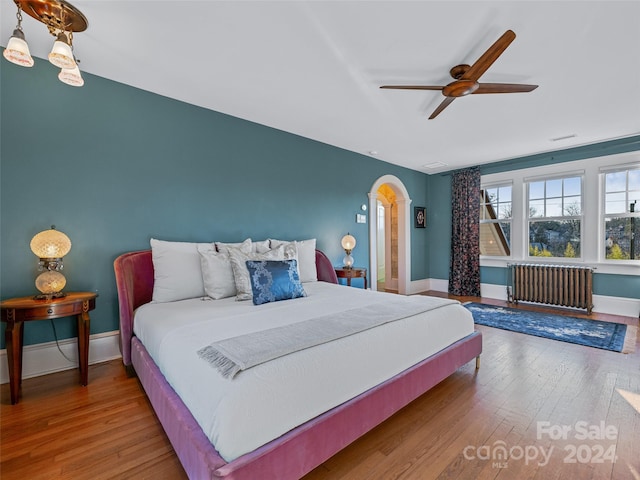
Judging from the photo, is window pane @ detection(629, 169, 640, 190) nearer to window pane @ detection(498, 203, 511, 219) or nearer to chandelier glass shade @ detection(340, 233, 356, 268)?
window pane @ detection(498, 203, 511, 219)

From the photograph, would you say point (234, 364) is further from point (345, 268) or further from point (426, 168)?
point (426, 168)

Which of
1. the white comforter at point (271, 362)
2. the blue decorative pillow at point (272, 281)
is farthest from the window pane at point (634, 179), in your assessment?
the blue decorative pillow at point (272, 281)

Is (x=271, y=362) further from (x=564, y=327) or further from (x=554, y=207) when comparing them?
(x=554, y=207)

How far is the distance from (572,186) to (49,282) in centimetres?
671

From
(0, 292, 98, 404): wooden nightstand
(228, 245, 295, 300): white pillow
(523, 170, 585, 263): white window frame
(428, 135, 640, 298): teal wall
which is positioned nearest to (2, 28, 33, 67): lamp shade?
(0, 292, 98, 404): wooden nightstand

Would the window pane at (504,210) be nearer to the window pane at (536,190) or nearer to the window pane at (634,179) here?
the window pane at (536,190)

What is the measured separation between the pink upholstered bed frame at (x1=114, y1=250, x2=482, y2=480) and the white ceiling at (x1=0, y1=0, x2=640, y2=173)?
6.74ft

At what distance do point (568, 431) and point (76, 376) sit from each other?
3504 mm

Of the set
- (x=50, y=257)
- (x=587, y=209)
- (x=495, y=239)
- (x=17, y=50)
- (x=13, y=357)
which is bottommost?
(x=13, y=357)

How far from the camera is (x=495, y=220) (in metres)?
5.54

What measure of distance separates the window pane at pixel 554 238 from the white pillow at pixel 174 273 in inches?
217

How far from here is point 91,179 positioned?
8.49 ft

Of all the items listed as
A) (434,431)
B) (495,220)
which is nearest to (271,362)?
(434,431)

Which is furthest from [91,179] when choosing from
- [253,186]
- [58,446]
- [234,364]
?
[234,364]
